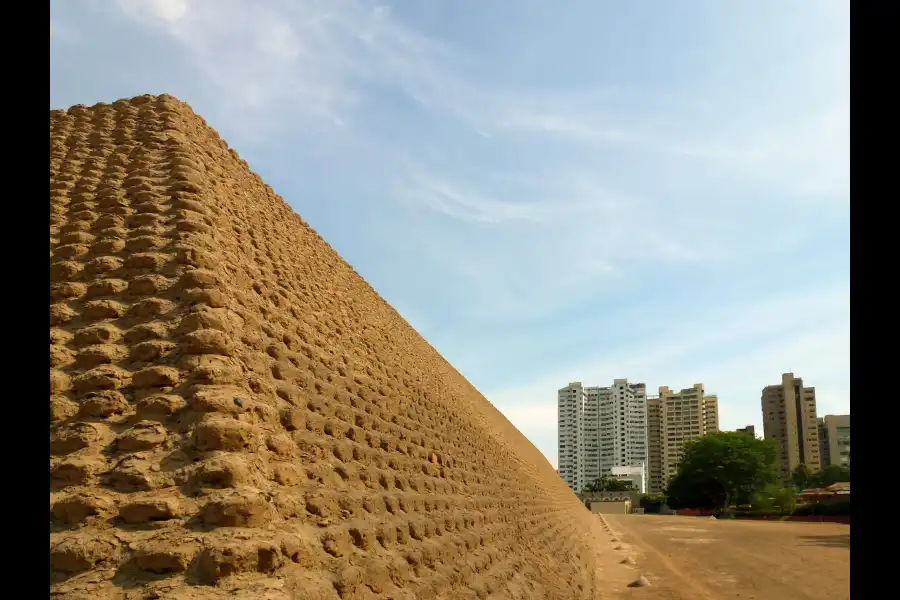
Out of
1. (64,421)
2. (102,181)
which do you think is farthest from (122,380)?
(102,181)

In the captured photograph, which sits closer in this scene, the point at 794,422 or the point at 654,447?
the point at 794,422

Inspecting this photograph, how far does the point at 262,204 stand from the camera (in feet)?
28.9

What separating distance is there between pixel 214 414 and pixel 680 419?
10190 cm

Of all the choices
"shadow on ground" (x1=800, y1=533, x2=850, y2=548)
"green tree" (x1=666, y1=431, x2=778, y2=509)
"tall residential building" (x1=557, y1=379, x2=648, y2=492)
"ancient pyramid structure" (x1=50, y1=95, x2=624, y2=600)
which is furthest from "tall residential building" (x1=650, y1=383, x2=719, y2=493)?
"ancient pyramid structure" (x1=50, y1=95, x2=624, y2=600)

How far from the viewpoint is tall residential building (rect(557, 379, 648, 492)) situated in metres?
107

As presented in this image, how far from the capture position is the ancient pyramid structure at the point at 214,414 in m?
3.32

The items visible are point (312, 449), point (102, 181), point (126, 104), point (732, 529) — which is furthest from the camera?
point (732, 529)

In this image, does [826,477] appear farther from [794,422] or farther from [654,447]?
[654,447]

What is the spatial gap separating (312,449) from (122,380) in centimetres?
146

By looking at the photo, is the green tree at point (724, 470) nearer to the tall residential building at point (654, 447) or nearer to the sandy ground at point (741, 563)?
the sandy ground at point (741, 563)

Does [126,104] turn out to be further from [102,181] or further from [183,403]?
[183,403]

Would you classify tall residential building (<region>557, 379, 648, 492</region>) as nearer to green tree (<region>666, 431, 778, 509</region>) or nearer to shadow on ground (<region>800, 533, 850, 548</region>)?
green tree (<region>666, 431, 778, 509</region>)

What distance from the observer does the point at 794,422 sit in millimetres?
62344

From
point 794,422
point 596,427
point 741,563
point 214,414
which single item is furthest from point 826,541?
point 596,427
